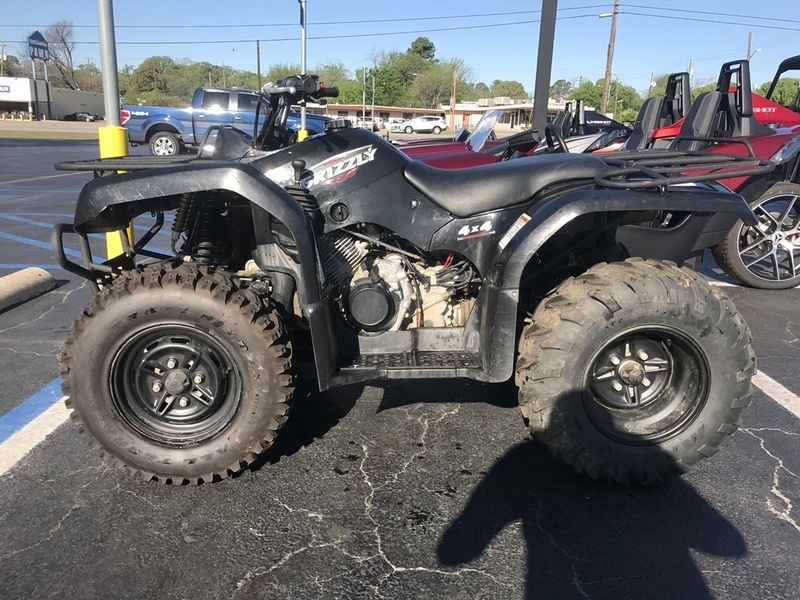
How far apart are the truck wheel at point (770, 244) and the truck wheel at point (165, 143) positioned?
1714 centimetres

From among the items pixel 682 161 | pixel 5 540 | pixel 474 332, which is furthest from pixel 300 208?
pixel 682 161

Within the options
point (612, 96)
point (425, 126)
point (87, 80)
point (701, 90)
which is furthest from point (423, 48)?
point (701, 90)

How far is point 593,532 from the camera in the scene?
106 inches

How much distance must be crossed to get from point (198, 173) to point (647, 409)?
8.08 feet

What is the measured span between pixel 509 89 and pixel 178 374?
410 ft

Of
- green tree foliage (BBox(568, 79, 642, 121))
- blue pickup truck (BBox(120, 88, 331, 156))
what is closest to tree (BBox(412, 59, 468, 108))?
green tree foliage (BBox(568, 79, 642, 121))

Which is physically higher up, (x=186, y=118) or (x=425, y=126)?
(x=425, y=126)

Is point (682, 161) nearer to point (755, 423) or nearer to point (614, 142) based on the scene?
point (755, 423)

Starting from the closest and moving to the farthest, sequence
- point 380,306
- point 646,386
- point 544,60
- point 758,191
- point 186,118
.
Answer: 1. point 646,386
2. point 380,306
3. point 758,191
4. point 544,60
5. point 186,118

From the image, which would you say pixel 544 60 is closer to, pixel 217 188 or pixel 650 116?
pixel 650 116

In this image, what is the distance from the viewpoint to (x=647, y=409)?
10.3 feet

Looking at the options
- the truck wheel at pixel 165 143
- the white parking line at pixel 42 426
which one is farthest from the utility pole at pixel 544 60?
the truck wheel at pixel 165 143

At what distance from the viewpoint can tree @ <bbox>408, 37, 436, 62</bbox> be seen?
387 feet

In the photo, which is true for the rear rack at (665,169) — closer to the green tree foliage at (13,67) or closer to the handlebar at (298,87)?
the handlebar at (298,87)
